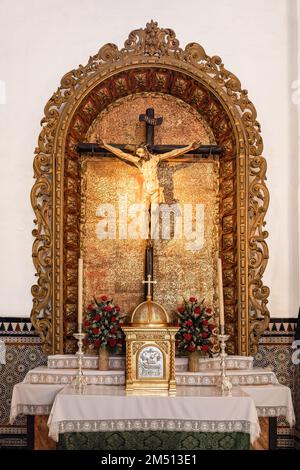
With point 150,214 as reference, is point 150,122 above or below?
above

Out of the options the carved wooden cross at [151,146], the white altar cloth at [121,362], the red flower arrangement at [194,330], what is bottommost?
the white altar cloth at [121,362]

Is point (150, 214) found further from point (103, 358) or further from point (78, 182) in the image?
point (103, 358)

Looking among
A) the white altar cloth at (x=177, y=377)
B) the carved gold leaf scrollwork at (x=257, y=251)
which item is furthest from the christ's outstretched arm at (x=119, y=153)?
the white altar cloth at (x=177, y=377)

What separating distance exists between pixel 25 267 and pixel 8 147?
116 cm

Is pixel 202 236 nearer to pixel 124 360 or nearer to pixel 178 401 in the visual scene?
pixel 124 360

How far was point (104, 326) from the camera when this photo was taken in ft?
20.3

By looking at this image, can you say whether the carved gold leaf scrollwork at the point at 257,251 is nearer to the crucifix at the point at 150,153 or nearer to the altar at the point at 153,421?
the crucifix at the point at 150,153

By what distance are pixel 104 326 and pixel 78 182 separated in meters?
1.54

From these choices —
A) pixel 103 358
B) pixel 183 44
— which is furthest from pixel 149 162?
pixel 103 358

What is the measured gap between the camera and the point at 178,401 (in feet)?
17.2

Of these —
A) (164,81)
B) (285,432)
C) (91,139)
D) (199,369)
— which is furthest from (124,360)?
(164,81)

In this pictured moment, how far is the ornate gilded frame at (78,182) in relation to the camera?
655cm

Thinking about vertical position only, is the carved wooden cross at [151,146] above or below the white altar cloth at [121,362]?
above

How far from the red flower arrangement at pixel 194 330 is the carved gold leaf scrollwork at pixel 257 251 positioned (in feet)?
1.72
